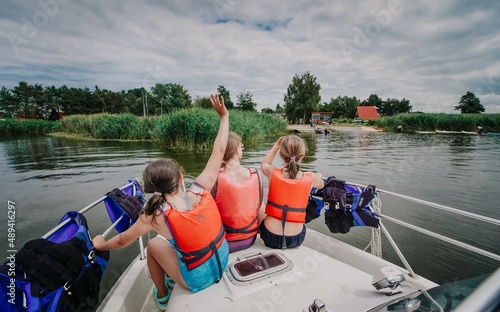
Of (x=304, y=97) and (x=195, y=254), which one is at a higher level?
(x=304, y=97)

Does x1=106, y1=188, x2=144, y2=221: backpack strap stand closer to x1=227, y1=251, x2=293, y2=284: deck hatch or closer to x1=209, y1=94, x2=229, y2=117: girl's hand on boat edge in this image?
x1=227, y1=251, x2=293, y2=284: deck hatch

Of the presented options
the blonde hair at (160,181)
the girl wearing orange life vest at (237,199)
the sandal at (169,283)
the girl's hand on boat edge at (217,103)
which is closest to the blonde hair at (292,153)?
the girl wearing orange life vest at (237,199)

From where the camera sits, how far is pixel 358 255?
2246 mm

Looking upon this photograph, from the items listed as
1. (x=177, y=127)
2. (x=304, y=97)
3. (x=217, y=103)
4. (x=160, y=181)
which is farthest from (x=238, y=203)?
(x=304, y=97)

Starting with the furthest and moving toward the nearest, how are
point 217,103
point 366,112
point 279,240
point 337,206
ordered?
1. point 366,112
2. point 337,206
3. point 279,240
4. point 217,103

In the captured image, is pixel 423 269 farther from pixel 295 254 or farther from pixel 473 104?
pixel 473 104

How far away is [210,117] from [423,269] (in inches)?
445

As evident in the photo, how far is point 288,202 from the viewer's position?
2.18m

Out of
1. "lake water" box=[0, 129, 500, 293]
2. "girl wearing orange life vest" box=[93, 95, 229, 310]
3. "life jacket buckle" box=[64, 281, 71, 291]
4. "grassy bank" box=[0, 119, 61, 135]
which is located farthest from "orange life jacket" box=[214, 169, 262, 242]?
"grassy bank" box=[0, 119, 61, 135]

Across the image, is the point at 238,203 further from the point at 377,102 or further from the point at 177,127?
the point at 377,102

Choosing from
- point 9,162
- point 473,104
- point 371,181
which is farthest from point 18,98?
point 473,104

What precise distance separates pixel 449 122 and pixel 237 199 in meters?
37.5

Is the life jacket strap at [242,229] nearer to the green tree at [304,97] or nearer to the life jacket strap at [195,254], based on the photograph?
the life jacket strap at [195,254]

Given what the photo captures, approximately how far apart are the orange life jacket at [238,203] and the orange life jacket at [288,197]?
169mm
